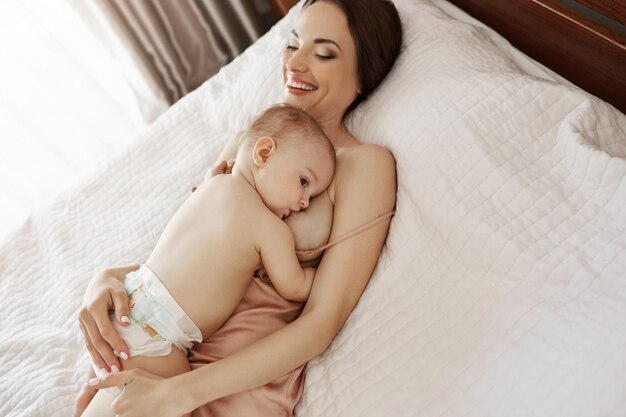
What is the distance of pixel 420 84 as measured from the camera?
1.77m

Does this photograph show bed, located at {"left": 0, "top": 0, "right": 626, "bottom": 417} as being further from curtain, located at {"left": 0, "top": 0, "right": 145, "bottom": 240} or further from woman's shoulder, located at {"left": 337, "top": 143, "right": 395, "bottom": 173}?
curtain, located at {"left": 0, "top": 0, "right": 145, "bottom": 240}

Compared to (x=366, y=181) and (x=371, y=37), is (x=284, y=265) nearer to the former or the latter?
(x=366, y=181)

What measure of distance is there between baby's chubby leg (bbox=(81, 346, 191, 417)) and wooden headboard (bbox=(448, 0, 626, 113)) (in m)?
1.49

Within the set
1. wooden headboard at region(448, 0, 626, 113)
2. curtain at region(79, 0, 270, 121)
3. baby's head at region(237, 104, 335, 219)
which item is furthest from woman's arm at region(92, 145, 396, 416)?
curtain at region(79, 0, 270, 121)

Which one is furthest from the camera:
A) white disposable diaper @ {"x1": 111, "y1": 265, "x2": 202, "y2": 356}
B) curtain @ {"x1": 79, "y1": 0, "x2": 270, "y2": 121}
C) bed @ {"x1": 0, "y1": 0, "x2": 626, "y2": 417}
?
curtain @ {"x1": 79, "y1": 0, "x2": 270, "y2": 121}

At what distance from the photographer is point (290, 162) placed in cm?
157

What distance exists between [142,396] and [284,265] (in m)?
0.50

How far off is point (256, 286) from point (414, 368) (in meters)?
0.52

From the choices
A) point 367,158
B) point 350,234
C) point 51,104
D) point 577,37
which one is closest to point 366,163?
point 367,158

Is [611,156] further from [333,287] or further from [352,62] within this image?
[352,62]

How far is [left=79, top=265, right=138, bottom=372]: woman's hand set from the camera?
1.44 m

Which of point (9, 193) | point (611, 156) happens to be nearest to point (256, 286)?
point (611, 156)

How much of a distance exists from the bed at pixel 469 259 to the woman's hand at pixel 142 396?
1.23ft

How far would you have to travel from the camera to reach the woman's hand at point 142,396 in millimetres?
1313
